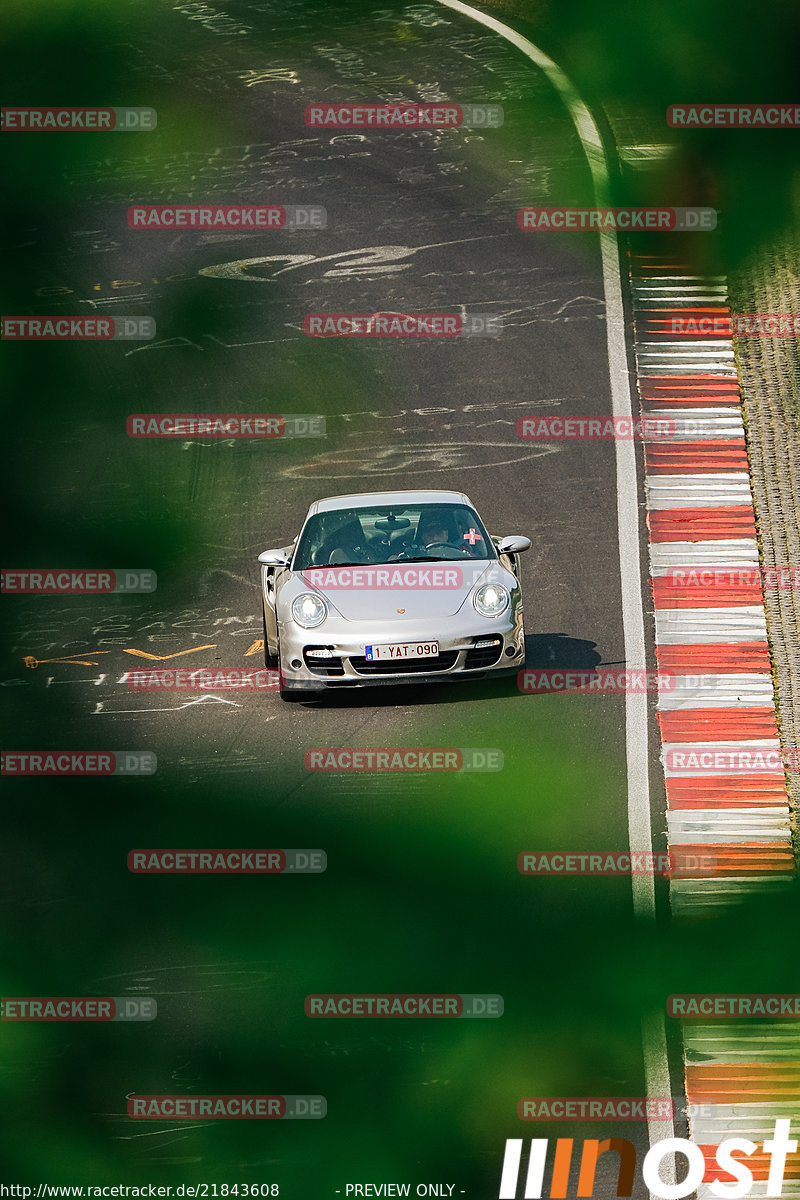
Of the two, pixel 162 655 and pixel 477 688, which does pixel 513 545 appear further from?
pixel 162 655

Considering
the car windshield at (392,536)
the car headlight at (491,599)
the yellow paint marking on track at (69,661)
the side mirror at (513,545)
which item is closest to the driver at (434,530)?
the car windshield at (392,536)

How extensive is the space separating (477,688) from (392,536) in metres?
1.48

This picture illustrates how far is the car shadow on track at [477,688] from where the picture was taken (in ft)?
41.2

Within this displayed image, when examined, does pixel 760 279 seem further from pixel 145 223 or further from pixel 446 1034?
pixel 446 1034

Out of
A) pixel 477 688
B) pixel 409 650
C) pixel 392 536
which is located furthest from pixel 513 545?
pixel 409 650

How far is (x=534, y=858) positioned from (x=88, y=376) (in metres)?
10.6

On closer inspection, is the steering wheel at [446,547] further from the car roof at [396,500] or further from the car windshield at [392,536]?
the car roof at [396,500]

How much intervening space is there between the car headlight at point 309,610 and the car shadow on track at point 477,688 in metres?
0.56

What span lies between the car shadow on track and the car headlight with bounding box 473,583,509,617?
21.4 inches

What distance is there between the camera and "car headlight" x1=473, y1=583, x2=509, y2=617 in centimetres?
1230

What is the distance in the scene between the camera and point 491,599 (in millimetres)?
12367

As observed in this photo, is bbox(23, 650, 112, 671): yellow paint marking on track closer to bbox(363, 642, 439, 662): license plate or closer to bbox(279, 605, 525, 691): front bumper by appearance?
bbox(279, 605, 525, 691): front bumper

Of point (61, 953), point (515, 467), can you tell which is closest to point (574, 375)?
point (515, 467)

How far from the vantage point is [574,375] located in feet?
61.8
